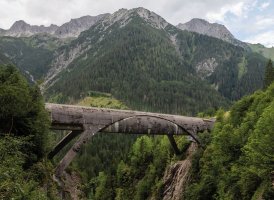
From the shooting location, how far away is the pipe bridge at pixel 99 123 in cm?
3575

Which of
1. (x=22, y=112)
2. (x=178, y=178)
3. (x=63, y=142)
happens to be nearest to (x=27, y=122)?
(x=22, y=112)

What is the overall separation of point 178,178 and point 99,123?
21583 mm

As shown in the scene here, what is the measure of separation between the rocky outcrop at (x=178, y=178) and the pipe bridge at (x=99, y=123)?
5335 millimetres

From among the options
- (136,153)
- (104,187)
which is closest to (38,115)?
(136,153)

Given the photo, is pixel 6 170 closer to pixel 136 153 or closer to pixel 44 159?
pixel 44 159

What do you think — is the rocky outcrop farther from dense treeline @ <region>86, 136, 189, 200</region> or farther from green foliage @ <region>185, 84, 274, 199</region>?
green foliage @ <region>185, 84, 274, 199</region>

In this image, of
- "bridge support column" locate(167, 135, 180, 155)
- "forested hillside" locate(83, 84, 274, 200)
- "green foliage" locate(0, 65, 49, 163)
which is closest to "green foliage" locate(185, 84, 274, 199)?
"forested hillside" locate(83, 84, 274, 200)

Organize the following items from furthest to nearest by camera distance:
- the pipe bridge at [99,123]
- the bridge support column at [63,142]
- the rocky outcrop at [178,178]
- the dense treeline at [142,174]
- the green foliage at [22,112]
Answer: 1. the dense treeline at [142,174]
2. the rocky outcrop at [178,178]
3. the bridge support column at [63,142]
4. the pipe bridge at [99,123]
5. the green foliage at [22,112]

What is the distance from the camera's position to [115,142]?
16775cm

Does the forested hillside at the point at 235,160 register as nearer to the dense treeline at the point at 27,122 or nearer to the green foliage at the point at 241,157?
the green foliage at the point at 241,157

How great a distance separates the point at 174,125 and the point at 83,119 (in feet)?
49.7

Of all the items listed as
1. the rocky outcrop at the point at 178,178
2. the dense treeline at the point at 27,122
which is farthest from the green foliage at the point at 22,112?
the rocky outcrop at the point at 178,178

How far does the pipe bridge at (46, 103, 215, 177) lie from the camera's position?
35.8m

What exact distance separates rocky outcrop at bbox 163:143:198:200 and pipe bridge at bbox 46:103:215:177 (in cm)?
533
